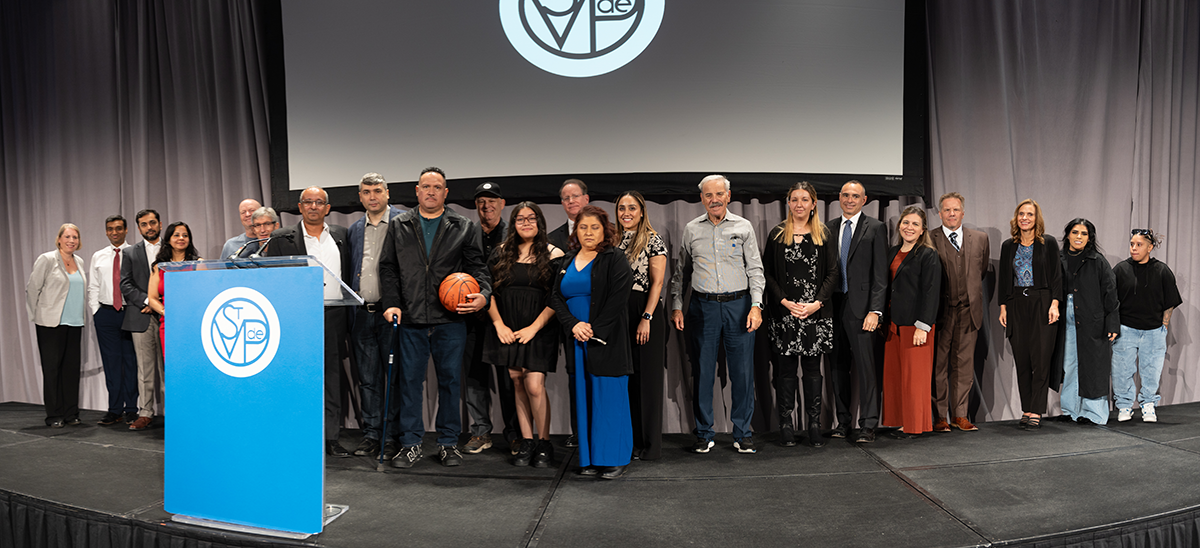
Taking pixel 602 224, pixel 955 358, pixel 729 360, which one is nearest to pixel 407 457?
pixel 602 224

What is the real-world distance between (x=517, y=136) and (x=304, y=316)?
103 inches

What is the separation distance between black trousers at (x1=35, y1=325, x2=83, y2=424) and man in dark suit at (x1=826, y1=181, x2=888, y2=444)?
5.42m

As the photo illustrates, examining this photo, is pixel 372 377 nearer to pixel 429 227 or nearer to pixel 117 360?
pixel 429 227

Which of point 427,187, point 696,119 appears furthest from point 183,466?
point 696,119

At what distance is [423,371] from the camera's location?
11.4 ft

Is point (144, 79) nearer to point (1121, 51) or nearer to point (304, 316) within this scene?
point (304, 316)

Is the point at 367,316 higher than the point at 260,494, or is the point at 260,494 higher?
the point at 367,316

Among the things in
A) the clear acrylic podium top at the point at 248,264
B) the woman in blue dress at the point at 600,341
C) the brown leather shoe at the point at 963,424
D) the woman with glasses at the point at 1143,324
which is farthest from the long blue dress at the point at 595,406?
the woman with glasses at the point at 1143,324

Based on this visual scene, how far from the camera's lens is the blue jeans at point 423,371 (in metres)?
3.40

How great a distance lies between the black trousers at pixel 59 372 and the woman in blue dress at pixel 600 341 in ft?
13.0

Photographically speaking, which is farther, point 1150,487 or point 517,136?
point 517,136

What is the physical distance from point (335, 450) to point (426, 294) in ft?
3.75

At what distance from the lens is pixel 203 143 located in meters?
5.09

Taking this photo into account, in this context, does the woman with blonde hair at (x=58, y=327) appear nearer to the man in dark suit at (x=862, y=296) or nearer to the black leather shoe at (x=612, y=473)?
the black leather shoe at (x=612, y=473)
